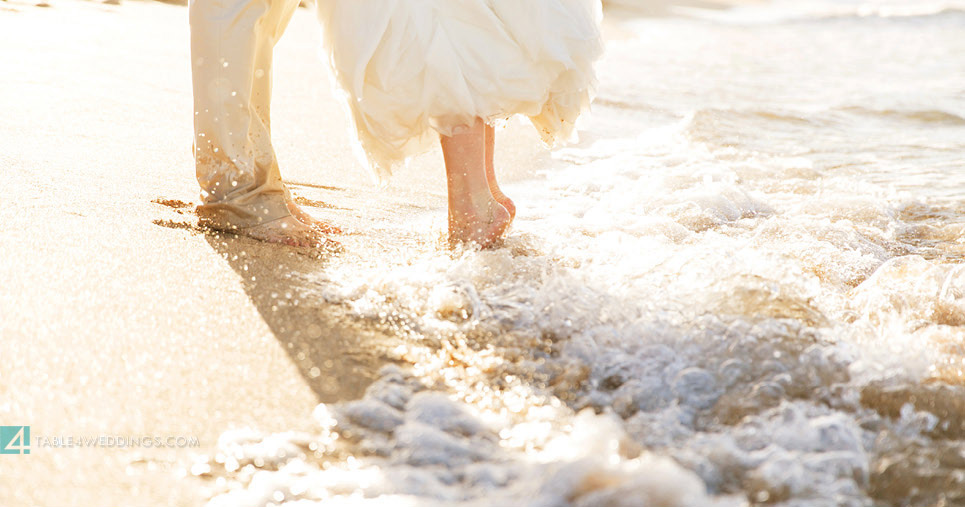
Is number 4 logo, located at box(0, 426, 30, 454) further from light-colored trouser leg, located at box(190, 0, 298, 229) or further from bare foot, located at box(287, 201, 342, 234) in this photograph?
bare foot, located at box(287, 201, 342, 234)

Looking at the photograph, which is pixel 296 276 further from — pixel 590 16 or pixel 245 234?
pixel 590 16

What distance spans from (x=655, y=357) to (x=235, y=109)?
52.1 inches

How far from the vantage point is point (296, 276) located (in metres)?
2.15

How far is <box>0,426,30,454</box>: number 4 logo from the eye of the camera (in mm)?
1354

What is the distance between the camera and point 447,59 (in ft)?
7.53

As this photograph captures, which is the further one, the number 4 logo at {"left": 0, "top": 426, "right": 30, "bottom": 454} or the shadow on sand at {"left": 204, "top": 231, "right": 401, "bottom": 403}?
the shadow on sand at {"left": 204, "top": 231, "right": 401, "bottom": 403}

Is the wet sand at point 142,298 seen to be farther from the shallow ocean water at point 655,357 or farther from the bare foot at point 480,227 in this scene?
the bare foot at point 480,227

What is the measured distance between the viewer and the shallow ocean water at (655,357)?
135cm

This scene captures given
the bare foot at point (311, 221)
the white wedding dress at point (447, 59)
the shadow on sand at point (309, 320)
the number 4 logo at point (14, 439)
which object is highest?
the white wedding dress at point (447, 59)

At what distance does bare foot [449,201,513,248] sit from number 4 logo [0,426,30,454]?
4.12 feet

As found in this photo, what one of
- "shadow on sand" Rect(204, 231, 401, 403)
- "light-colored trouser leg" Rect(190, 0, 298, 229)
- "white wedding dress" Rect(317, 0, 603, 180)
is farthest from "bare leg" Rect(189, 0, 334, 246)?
"white wedding dress" Rect(317, 0, 603, 180)

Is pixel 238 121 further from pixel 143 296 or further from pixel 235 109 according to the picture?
pixel 143 296

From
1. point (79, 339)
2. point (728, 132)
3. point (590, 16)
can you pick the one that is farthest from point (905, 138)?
point (79, 339)

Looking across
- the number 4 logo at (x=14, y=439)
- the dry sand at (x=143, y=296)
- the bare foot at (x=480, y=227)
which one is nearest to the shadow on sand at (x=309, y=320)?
the dry sand at (x=143, y=296)
